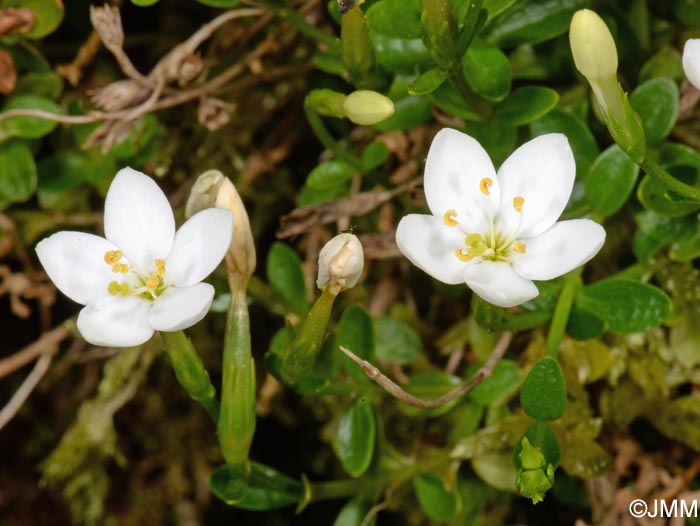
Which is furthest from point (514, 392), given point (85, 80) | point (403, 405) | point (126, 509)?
point (85, 80)

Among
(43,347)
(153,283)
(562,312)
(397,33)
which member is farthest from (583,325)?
(43,347)

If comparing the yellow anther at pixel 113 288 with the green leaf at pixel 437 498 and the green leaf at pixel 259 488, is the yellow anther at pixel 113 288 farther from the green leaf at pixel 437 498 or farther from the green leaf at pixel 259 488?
the green leaf at pixel 437 498

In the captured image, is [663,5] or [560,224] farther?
[663,5]

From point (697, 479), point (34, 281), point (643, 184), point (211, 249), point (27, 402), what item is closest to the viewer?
point (211, 249)

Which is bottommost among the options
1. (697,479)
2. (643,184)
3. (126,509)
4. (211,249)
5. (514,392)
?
(126,509)

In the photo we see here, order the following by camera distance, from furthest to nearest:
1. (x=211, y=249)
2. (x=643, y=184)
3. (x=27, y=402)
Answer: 1. (x=27, y=402)
2. (x=643, y=184)
3. (x=211, y=249)

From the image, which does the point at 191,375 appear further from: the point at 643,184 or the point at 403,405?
the point at 643,184
